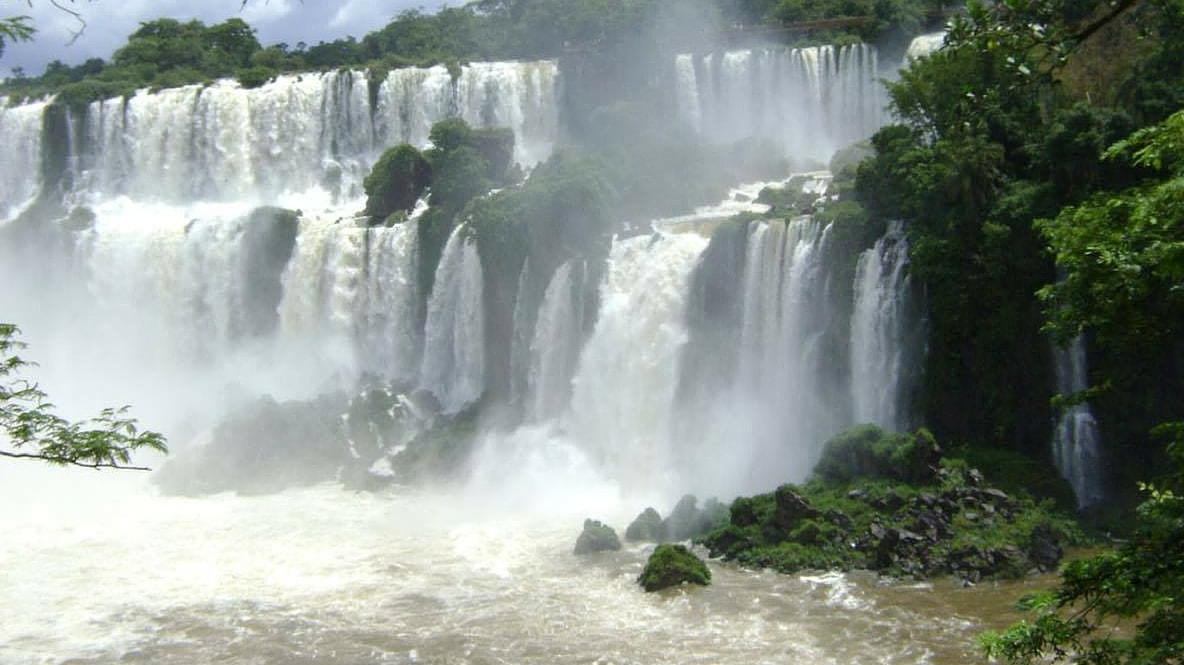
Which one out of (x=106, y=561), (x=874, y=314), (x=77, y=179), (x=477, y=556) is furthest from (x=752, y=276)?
(x=77, y=179)

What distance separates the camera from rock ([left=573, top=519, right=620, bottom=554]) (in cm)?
2181

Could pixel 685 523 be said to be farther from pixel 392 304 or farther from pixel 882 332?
pixel 392 304

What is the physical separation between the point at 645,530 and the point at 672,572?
3.13 metres

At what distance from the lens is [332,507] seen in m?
26.7

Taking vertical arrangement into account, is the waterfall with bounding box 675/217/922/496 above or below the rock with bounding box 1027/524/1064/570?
above

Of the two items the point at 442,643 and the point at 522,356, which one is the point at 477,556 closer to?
the point at 442,643

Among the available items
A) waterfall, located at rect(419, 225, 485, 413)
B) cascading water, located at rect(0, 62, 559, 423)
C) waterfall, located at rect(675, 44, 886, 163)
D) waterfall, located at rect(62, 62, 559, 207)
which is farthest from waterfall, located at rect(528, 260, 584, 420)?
waterfall, located at rect(62, 62, 559, 207)

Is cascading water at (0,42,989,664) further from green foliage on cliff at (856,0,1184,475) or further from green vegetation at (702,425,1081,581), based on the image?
green foliage on cliff at (856,0,1184,475)

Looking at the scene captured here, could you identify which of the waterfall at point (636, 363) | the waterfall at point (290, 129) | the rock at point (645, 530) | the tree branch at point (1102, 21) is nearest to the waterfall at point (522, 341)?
the waterfall at point (636, 363)

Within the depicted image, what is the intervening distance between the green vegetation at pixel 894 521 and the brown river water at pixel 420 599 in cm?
42

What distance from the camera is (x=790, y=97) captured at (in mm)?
38375

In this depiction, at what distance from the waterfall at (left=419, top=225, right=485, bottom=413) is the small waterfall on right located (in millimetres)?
14627

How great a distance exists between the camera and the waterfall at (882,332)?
2345 centimetres

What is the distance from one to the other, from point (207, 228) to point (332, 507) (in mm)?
13849
